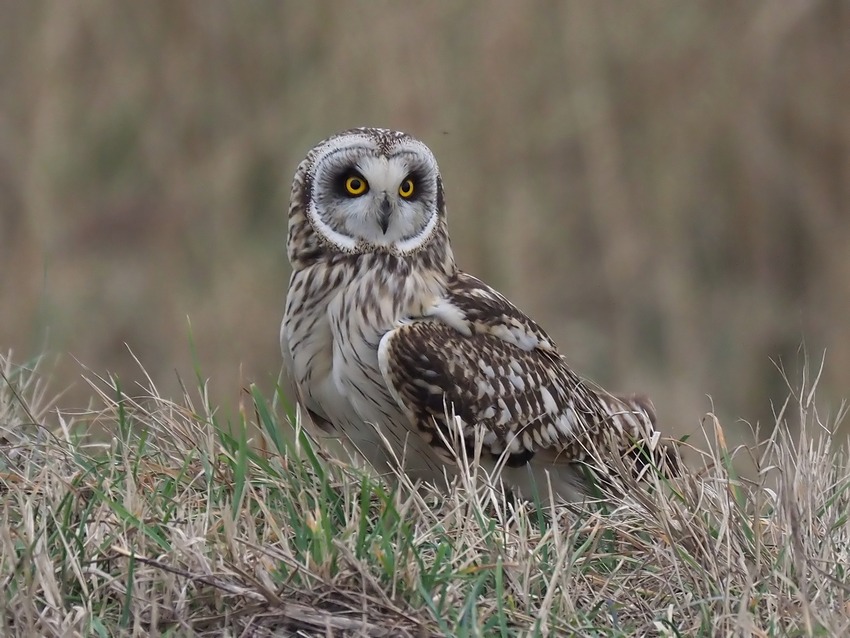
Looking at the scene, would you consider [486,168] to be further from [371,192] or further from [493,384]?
[493,384]

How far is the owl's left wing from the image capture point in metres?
3.34

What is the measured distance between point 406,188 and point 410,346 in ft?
1.84

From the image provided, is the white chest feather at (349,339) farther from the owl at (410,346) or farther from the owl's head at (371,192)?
the owl's head at (371,192)

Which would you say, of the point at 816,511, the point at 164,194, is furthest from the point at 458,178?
the point at 816,511

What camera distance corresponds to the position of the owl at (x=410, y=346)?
3.41 meters

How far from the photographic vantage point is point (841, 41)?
8.70 meters

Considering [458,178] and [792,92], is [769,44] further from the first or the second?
[458,178]

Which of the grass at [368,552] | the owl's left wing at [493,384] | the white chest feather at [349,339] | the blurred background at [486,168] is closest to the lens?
the grass at [368,552]

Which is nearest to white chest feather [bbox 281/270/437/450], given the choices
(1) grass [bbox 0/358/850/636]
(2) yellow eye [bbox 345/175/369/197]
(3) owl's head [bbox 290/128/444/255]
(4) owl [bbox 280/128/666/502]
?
(4) owl [bbox 280/128/666/502]

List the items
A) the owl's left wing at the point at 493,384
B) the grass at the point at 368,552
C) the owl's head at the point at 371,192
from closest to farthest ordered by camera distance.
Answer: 1. the grass at the point at 368,552
2. the owl's left wing at the point at 493,384
3. the owl's head at the point at 371,192

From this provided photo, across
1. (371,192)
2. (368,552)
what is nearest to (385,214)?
(371,192)

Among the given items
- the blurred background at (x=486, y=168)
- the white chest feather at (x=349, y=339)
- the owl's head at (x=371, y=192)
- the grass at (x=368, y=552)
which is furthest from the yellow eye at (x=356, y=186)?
the blurred background at (x=486, y=168)

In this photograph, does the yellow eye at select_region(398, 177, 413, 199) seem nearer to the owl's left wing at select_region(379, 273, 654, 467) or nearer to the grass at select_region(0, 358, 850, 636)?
the owl's left wing at select_region(379, 273, 654, 467)

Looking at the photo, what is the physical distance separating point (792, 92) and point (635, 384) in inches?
99.9
